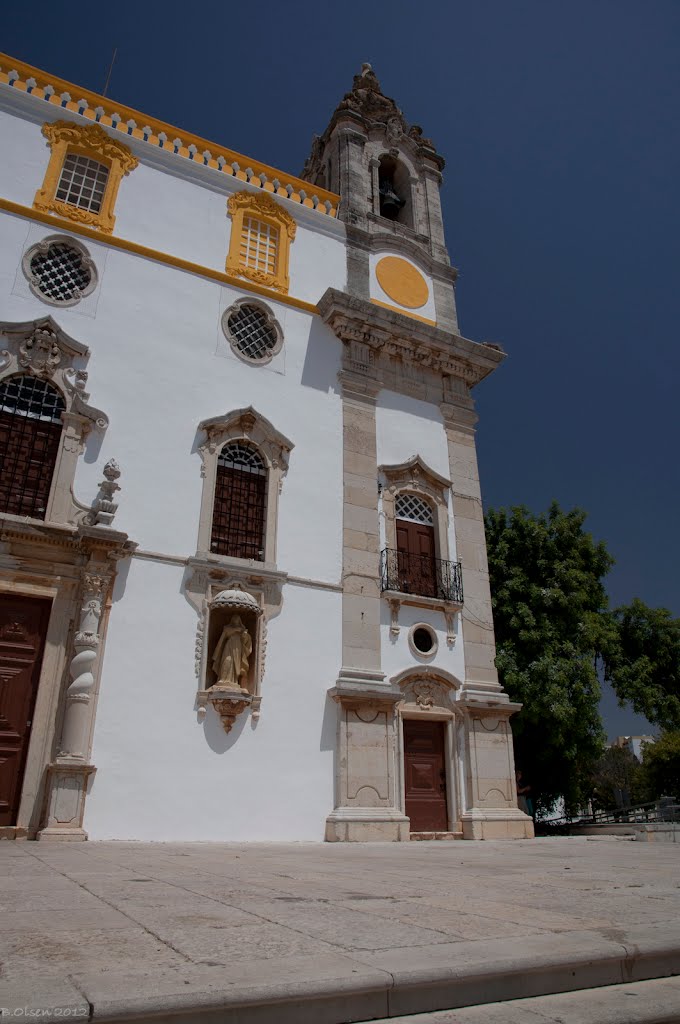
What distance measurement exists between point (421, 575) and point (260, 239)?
822cm

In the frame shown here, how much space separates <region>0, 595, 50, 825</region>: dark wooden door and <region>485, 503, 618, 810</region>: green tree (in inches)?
432

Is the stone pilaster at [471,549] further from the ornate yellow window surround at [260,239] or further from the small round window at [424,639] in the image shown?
the ornate yellow window surround at [260,239]

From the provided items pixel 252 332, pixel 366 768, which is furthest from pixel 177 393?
pixel 366 768

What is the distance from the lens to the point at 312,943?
8.92 feet

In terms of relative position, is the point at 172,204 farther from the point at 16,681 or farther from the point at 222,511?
the point at 16,681

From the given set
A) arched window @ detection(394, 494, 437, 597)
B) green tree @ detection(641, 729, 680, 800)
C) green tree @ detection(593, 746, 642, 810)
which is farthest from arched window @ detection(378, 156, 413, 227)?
green tree @ detection(593, 746, 642, 810)

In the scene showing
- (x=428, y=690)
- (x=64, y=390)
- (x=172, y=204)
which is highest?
(x=172, y=204)

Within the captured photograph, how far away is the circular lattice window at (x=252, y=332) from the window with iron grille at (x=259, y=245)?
1119mm

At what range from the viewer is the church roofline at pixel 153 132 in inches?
540

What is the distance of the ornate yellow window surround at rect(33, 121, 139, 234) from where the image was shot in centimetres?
1288

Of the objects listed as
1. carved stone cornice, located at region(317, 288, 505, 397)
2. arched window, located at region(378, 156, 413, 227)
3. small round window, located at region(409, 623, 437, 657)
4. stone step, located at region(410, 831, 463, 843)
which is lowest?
stone step, located at region(410, 831, 463, 843)

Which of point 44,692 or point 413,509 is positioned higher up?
point 413,509

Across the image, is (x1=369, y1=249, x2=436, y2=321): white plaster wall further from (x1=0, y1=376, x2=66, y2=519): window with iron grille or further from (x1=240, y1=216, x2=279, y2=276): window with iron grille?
(x1=0, y1=376, x2=66, y2=519): window with iron grille

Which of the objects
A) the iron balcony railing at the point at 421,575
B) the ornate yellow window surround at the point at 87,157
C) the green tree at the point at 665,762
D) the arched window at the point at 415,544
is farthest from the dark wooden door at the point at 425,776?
the green tree at the point at 665,762
